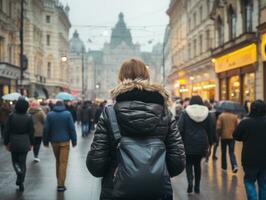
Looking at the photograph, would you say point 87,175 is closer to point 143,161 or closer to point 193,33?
point 143,161

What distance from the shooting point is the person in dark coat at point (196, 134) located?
8922 mm

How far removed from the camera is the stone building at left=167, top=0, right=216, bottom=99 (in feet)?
127

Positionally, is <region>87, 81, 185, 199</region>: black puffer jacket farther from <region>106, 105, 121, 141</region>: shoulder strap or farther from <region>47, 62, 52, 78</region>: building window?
<region>47, 62, 52, 78</region>: building window

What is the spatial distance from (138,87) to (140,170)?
69 cm

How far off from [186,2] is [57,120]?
140ft

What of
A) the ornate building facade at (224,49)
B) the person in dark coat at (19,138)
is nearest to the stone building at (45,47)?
the ornate building facade at (224,49)

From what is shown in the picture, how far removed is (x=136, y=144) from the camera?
360 centimetres

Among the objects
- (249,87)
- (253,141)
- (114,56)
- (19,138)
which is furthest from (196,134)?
(114,56)

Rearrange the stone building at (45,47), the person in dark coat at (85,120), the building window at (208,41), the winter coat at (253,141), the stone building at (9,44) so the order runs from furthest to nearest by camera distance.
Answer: the stone building at (45,47), the building window at (208,41), the stone building at (9,44), the person in dark coat at (85,120), the winter coat at (253,141)

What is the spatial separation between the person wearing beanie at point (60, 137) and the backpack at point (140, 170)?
598 cm

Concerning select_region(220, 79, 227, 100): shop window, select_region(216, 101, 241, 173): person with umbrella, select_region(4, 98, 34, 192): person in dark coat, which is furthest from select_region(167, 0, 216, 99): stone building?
select_region(4, 98, 34, 192): person in dark coat

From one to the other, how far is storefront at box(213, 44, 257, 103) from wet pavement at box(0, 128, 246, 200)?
13.7 metres

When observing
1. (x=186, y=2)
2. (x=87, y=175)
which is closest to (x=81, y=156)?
(x=87, y=175)

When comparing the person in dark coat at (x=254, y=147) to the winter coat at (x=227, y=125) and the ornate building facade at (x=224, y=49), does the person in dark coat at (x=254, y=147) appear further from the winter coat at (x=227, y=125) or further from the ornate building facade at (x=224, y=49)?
the ornate building facade at (x=224, y=49)
